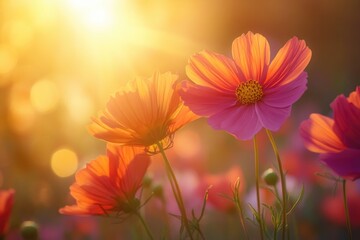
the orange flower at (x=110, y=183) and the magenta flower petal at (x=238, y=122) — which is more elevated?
the magenta flower petal at (x=238, y=122)

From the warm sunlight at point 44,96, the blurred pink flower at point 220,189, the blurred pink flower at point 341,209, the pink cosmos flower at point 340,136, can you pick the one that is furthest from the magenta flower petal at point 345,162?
the warm sunlight at point 44,96

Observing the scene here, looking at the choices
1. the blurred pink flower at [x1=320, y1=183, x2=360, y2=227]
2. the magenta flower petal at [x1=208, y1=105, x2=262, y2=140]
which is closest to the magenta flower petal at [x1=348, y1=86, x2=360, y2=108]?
the magenta flower petal at [x1=208, y1=105, x2=262, y2=140]

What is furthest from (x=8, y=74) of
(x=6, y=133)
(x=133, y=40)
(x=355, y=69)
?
(x=355, y=69)

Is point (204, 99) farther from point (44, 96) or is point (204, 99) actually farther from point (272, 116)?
point (44, 96)

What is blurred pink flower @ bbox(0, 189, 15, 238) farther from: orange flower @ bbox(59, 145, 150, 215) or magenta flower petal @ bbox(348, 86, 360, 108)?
magenta flower petal @ bbox(348, 86, 360, 108)

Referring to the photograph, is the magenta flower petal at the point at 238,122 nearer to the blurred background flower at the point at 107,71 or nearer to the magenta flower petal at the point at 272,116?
the magenta flower petal at the point at 272,116

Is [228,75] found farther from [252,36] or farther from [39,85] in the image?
[39,85]
